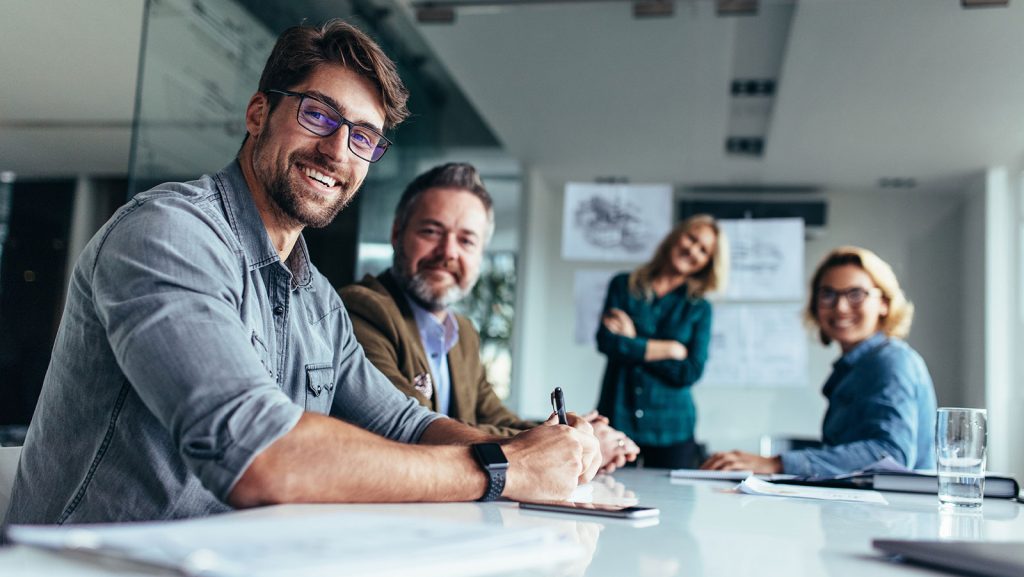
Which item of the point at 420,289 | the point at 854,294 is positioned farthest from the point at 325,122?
the point at 854,294

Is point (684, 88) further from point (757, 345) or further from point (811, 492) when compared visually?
point (811, 492)

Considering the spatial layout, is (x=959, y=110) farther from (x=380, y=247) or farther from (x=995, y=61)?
(x=380, y=247)

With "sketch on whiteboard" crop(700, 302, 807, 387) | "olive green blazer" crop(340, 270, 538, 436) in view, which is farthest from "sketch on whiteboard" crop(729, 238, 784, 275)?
"olive green blazer" crop(340, 270, 538, 436)

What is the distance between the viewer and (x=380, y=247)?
3.79m

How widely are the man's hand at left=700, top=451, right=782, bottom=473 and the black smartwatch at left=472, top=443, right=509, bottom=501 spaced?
1.03m

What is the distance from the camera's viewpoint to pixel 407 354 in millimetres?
1987

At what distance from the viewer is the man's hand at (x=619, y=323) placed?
3.56 metres

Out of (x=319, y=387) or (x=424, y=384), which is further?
(x=424, y=384)

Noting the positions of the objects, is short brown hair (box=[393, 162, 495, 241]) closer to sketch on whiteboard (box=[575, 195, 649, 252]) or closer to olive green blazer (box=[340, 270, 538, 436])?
olive green blazer (box=[340, 270, 538, 436])

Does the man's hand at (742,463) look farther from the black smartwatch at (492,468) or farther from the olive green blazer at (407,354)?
the black smartwatch at (492,468)

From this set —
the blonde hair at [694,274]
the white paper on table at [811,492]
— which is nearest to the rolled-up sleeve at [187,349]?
the white paper on table at [811,492]

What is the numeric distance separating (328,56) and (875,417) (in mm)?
1603

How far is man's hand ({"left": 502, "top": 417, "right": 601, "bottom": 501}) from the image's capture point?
45.3 inches

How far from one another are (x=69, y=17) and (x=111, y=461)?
165 cm
